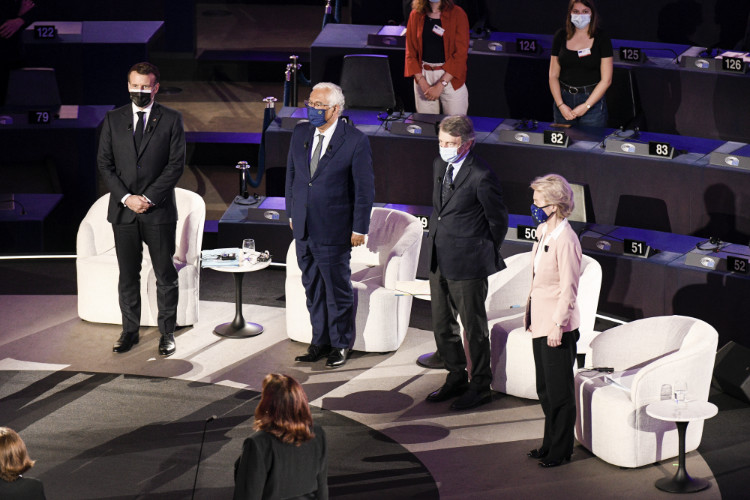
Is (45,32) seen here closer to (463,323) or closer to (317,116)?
(317,116)

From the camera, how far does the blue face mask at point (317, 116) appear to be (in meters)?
6.12

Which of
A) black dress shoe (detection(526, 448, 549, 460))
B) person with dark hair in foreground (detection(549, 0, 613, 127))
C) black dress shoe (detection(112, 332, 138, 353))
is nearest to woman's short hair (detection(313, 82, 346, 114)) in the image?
black dress shoe (detection(112, 332, 138, 353))

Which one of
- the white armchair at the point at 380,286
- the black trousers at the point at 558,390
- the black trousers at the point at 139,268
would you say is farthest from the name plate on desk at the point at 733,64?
Answer: the black trousers at the point at 139,268

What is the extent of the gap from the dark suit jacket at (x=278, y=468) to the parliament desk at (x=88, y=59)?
21.3ft

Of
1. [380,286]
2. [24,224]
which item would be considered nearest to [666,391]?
[380,286]

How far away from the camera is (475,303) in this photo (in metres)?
5.84

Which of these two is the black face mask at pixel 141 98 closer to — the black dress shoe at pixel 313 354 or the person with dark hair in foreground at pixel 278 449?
the black dress shoe at pixel 313 354

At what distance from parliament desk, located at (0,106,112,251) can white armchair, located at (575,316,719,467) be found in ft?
15.4

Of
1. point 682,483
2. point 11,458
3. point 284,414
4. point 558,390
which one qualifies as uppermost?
point 284,414

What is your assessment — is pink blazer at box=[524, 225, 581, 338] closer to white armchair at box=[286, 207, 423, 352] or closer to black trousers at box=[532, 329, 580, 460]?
black trousers at box=[532, 329, 580, 460]

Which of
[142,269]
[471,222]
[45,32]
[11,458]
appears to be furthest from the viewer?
[45,32]

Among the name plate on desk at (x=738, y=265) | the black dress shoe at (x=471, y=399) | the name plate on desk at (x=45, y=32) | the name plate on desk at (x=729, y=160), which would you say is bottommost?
the black dress shoe at (x=471, y=399)

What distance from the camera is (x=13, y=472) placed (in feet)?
12.5

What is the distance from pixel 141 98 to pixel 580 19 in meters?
2.78
